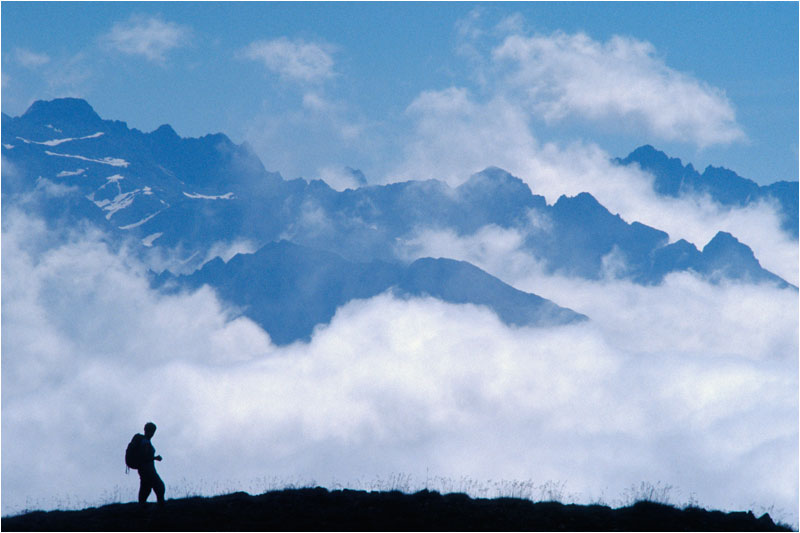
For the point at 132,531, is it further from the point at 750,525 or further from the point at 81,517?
the point at 750,525

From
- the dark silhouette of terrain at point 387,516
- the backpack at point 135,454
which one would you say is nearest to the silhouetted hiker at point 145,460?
the backpack at point 135,454

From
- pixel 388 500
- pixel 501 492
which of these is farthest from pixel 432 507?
pixel 501 492

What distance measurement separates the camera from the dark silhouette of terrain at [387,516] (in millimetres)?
21516

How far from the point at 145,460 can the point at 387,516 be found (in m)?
6.17

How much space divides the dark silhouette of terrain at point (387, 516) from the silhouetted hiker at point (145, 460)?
0.60 metres

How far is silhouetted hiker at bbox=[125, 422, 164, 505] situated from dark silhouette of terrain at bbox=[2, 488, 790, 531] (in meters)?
0.60

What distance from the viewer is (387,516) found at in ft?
73.3

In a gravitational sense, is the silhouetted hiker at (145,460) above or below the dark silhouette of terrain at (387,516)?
above

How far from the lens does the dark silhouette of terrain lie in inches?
847

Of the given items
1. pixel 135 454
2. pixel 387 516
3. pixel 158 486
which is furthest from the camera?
pixel 158 486

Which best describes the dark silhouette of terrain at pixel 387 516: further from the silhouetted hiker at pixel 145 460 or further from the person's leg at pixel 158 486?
the silhouetted hiker at pixel 145 460

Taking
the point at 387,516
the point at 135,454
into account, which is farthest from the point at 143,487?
the point at 387,516

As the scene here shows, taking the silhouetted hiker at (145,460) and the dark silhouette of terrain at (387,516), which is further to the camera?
the silhouetted hiker at (145,460)

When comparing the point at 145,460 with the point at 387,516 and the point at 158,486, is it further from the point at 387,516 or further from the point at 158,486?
the point at 387,516
